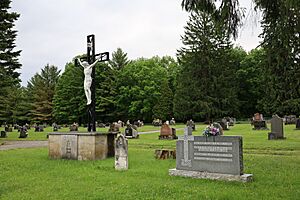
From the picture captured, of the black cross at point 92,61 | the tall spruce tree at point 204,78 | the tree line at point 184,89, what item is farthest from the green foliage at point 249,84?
the black cross at point 92,61

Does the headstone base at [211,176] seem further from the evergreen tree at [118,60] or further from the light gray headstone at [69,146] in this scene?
the evergreen tree at [118,60]

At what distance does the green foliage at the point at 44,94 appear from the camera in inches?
2441

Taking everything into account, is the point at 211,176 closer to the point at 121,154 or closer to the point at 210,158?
the point at 210,158

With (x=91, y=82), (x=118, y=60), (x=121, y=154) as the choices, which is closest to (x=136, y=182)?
(x=121, y=154)

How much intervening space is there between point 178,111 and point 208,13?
4139 cm

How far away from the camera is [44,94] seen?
212 ft

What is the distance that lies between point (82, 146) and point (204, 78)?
38793mm

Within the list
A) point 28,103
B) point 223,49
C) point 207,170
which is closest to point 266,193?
point 207,170

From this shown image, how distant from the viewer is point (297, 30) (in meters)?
8.07

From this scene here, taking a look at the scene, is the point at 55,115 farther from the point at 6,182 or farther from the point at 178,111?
the point at 6,182

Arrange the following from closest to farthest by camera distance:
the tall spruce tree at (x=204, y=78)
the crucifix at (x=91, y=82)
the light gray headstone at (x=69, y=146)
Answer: the light gray headstone at (x=69, y=146), the crucifix at (x=91, y=82), the tall spruce tree at (x=204, y=78)

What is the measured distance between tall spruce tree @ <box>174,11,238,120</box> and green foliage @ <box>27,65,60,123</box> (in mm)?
26585

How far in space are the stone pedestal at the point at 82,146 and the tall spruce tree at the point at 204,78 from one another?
117 ft

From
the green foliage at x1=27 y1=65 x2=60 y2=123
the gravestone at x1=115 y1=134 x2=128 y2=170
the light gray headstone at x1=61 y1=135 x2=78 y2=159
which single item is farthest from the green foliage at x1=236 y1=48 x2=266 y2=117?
the gravestone at x1=115 y1=134 x2=128 y2=170
